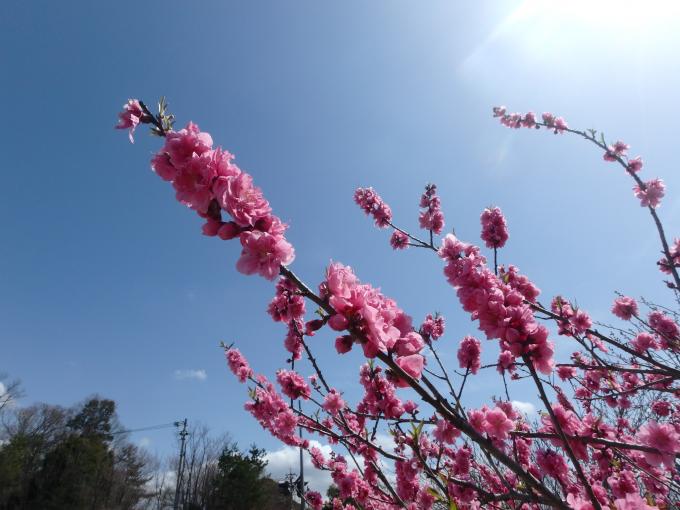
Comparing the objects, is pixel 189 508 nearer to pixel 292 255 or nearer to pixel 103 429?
pixel 103 429

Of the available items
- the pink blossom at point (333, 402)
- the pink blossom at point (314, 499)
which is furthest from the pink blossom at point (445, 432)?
the pink blossom at point (314, 499)

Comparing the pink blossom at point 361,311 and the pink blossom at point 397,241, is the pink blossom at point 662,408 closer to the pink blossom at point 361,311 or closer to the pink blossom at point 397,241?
the pink blossom at point 397,241

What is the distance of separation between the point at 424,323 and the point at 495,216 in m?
2.42

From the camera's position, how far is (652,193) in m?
5.71

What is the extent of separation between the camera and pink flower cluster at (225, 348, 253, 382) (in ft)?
19.5

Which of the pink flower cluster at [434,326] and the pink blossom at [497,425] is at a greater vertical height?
the pink flower cluster at [434,326]

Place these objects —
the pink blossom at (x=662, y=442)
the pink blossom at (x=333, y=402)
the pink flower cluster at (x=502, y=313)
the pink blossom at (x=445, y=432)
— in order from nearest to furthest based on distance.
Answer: the pink flower cluster at (x=502, y=313)
the pink blossom at (x=662, y=442)
the pink blossom at (x=445, y=432)
the pink blossom at (x=333, y=402)

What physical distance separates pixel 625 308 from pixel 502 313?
5.86m

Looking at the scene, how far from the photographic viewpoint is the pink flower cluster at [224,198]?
5.30 ft

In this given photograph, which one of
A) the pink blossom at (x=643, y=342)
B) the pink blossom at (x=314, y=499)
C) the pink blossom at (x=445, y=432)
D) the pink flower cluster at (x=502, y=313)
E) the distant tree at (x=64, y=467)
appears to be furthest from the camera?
the distant tree at (x=64, y=467)

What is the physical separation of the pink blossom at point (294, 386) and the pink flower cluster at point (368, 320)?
3367mm

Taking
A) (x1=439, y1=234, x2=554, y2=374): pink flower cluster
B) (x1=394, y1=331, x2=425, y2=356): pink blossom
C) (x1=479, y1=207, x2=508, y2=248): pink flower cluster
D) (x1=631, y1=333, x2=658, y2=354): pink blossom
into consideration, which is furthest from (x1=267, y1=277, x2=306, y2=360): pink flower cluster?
(x1=631, y1=333, x2=658, y2=354): pink blossom

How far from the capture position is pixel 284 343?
5070mm

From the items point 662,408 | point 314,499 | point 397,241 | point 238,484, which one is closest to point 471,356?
point 397,241
